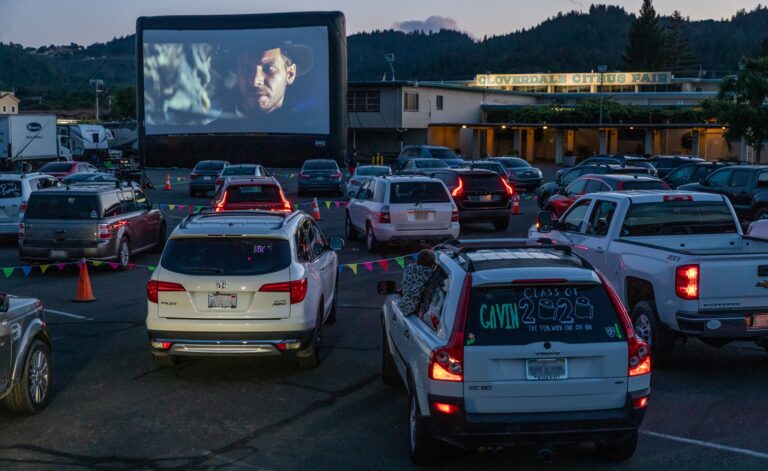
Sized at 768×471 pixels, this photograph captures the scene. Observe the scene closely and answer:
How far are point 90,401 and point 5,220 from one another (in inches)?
526

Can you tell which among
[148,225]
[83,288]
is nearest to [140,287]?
[83,288]

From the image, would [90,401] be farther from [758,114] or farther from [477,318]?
[758,114]

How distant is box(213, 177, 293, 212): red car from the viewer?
64.9 feet

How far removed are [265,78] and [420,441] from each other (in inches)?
2140

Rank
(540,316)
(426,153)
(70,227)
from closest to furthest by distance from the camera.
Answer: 1. (540,316)
2. (70,227)
3. (426,153)

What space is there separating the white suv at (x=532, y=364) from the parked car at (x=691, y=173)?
22.8 m

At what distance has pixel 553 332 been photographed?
244 inches

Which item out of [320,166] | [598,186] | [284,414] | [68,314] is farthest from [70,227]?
[320,166]

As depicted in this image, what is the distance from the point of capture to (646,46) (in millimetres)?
132000

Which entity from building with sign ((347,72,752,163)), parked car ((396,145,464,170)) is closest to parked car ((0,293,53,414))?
parked car ((396,145,464,170))

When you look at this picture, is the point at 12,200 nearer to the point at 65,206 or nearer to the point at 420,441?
the point at 65,206

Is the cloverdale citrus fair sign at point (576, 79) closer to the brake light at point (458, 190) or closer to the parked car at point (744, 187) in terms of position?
the parked car at point (744, 187)

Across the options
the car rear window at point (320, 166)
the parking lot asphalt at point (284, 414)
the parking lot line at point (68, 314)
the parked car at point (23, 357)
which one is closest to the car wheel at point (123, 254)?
the parking lot line at point (68, 314)

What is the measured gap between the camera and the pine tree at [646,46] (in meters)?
132
